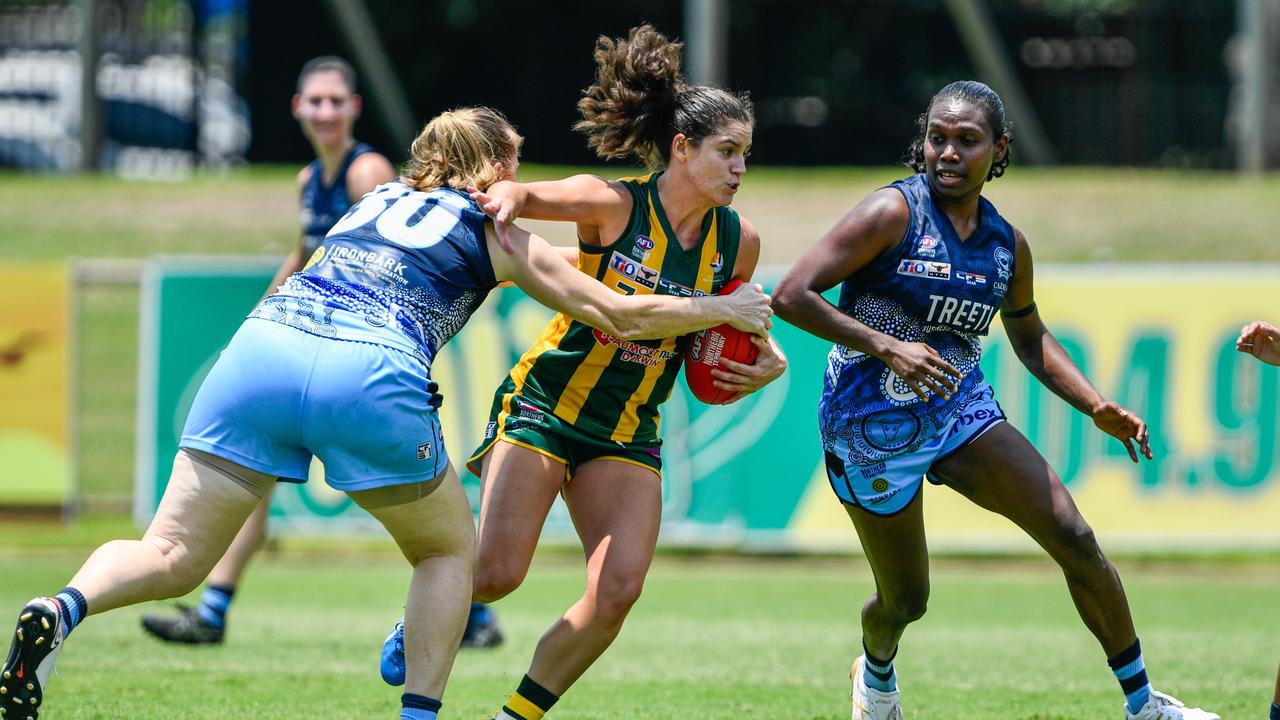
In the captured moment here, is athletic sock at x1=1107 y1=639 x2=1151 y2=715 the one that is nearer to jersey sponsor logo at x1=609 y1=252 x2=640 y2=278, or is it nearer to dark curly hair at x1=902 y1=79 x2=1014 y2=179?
dark curly hair at x1=902 y1=79 x2=1014 y2=179

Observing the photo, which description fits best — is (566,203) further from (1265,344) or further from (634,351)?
(1265,344)

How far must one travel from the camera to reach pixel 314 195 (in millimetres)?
7875

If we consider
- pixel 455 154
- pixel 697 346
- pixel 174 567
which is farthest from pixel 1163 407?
pixel 174 567

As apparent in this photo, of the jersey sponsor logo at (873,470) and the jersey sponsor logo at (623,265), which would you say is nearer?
the jersey sponsor logo at (623,265)

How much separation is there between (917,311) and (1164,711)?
5.35ft

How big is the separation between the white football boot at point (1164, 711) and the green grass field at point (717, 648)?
660mm

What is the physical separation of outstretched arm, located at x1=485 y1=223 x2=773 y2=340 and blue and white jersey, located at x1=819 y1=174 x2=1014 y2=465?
0.57 metres

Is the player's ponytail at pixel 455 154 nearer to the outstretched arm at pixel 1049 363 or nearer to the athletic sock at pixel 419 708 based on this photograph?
the athletic sock at pixel 419 708

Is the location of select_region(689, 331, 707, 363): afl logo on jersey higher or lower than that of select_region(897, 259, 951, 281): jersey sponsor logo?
lower

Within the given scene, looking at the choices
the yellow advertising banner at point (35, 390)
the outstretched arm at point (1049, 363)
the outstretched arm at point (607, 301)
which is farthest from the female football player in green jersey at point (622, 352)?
the yellow advertising banner at point (35, 390)

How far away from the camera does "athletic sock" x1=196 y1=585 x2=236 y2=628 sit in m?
7.50

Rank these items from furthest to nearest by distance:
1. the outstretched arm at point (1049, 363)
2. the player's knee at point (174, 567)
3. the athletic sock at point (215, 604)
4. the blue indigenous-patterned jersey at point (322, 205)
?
the blue indigenous-patterned jersey at point (322, 205), the athletic sock at point (215, 604), the outstretched arm at point (1049, 363), the player's knee at point (174, 567)

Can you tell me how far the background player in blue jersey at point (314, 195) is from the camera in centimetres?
750

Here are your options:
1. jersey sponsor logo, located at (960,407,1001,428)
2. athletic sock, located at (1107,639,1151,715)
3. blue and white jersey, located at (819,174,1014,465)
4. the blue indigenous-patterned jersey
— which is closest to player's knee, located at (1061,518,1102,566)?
athletic sock, located at (1107,639,1151,715)
